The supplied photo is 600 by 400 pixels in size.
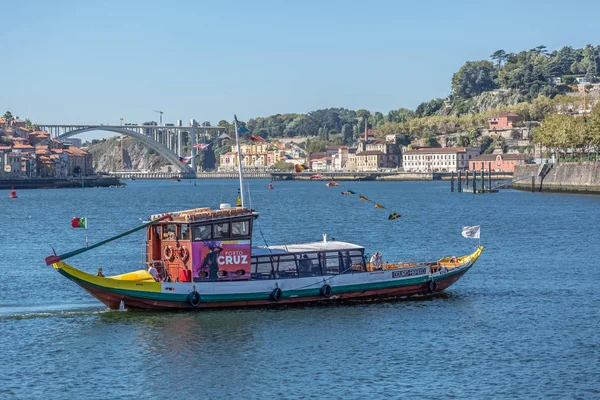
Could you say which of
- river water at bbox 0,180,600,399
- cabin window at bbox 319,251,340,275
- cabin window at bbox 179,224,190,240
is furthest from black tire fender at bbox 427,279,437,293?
cabin window at bbox 179,224,190,240

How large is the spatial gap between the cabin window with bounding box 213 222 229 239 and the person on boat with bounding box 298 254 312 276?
300 cm

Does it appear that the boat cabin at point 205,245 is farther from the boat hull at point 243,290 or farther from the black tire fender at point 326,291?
the black tire fender at point 326,291

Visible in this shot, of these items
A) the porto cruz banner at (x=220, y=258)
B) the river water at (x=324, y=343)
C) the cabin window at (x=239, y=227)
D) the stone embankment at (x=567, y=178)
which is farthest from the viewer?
the stone embankment at (x=567, y=178)

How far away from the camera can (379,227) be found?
76875 millimetres

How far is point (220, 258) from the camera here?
36.2 metres

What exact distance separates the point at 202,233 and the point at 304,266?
400 centimetres

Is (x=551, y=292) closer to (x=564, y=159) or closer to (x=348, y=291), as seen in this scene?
(x=348, y=291)

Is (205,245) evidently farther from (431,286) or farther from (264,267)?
(431,286)

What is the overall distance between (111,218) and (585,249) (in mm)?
46253

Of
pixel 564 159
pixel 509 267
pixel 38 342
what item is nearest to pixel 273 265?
pixel 38 342

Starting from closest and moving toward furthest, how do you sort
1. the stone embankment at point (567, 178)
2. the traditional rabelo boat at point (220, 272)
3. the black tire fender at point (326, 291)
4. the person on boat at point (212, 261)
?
the traditional rabelo boat at point (220, 272), the person on boat at point (212, 261), the black tire fender at point (326, 291), the stone embankment at point (567, 178)

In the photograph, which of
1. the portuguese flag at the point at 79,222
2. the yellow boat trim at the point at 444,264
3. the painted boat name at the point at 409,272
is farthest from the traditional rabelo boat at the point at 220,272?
the portuguese flag at the point at 79,222

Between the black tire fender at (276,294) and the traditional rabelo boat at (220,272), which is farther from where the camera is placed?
the black tire fender at (276,294)

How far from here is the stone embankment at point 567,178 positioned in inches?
4865
